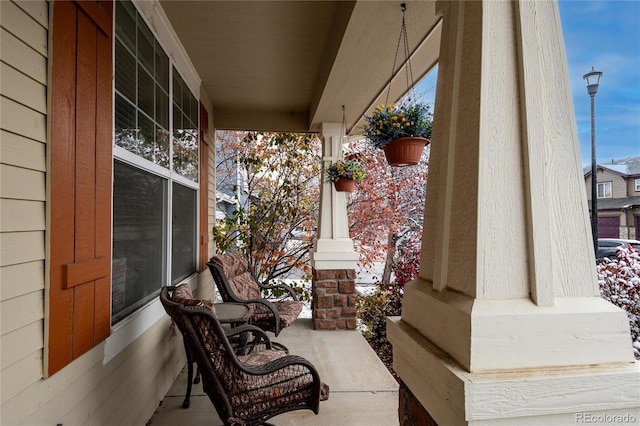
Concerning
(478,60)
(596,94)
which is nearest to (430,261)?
(478,60)

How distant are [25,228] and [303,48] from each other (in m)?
2.55

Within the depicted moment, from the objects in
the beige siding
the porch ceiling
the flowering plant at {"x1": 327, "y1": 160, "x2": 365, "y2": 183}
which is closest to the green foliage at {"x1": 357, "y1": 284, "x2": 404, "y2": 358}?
the flowering plant at {"x1": 327, "y1": 160, "x2": 365, "y2": 183}

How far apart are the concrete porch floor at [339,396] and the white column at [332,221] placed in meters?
1.04

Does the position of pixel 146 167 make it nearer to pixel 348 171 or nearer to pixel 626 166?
pixel 348 171

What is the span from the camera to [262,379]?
6.37 ft

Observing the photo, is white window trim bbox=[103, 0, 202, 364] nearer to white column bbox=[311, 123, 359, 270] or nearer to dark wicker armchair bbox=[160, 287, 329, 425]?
dark wicker armchair bbox=[160, 287, 329, 425]

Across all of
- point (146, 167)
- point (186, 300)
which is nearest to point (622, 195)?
point (186, 300)

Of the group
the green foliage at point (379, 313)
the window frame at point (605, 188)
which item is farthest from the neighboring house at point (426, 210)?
the green foliage at point (379, 313)

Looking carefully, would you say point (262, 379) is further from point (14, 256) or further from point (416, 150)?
point (416, 150)

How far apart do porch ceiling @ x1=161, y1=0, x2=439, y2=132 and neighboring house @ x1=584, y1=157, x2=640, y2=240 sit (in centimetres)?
150

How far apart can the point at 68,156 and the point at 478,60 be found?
1567 mm

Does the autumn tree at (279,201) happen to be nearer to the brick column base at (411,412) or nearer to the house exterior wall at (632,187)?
the house exterior wall at (632,187)

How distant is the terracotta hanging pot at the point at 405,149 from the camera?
7.16ft

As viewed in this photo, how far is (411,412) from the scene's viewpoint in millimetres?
924
